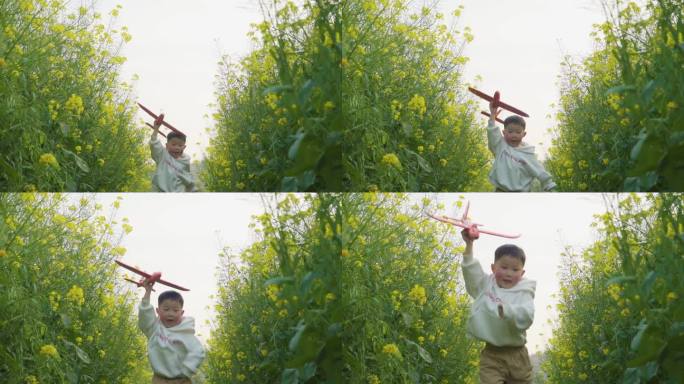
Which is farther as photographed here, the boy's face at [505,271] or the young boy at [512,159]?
the boy's face at [505,271]

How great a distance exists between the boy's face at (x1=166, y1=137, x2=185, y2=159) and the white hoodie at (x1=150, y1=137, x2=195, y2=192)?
0.04ft

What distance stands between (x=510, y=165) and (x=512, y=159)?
2 cm

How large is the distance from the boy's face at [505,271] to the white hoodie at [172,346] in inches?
44.1

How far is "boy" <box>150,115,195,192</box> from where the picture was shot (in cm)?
402

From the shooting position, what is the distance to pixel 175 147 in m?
4.04

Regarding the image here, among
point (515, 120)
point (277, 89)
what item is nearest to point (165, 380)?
point (277, 89)

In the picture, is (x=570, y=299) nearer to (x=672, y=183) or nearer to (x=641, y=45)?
(x=672, y=183)

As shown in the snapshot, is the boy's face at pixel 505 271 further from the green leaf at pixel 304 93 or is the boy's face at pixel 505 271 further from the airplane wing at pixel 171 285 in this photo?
the airplane wing at pixel 171 285

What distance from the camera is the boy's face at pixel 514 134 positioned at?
3.96m

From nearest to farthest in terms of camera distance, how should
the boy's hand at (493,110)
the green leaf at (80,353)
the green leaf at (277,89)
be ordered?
the green leaf at (277,89)
the boy's hand at (493,110)
the green leaf at (80,353)

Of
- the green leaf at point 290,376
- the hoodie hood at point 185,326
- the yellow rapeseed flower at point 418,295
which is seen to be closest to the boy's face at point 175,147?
the hoodie hood at point 185,326

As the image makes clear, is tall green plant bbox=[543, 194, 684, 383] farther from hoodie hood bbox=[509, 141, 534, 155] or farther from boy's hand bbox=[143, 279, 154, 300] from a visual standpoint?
boy's hand bbox=[143, 279, 154, 300]

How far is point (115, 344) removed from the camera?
14.6ft

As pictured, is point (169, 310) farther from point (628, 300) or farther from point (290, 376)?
point (628, 300)
